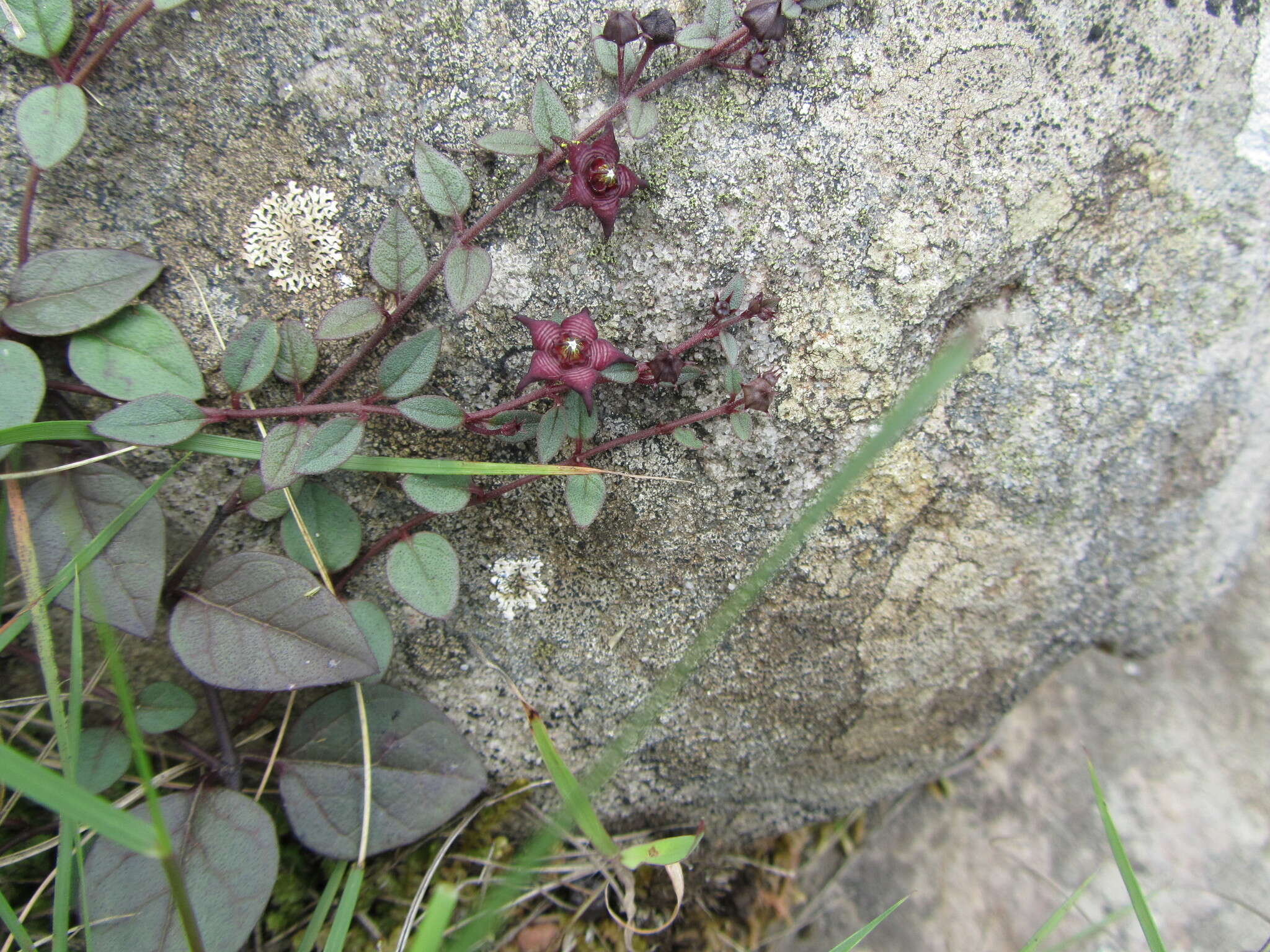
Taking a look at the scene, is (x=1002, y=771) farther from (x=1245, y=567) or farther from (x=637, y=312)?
(x=637, y=312)

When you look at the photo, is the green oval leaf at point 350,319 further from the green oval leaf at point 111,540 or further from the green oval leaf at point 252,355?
the green oval leaf at point 111,540

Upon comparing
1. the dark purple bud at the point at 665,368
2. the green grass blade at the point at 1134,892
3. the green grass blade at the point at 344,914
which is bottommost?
the green grass blade at the point at 344,914

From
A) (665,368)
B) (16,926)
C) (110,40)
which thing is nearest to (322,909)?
(16,926)

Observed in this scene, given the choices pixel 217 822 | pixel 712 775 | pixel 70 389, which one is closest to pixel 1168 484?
pixel 712 775

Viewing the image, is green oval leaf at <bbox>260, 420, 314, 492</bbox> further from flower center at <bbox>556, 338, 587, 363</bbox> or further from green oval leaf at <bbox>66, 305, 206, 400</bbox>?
flower center at <bbox>556, 338, 587, 363</bbox>

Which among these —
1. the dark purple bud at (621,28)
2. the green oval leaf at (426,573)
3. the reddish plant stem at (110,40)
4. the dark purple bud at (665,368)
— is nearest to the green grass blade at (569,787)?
the green oval leaf at (426,573)

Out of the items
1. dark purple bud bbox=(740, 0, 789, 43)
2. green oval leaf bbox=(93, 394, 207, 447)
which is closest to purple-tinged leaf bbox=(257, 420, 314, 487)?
green oval leaf bbox=(93, 394, 207, 447)

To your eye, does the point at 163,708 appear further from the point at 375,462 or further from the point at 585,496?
the point at 585,496
